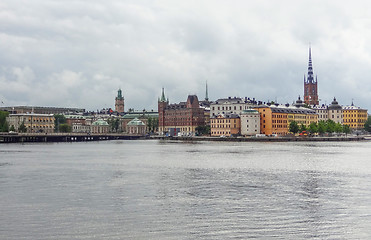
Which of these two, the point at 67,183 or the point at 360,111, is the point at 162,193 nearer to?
the point at 67,183

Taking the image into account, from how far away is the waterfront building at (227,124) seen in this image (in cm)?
14952

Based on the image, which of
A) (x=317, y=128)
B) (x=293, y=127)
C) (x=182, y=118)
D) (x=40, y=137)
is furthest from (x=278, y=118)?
(x=40, y=137)

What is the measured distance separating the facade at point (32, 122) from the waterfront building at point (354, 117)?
298ft

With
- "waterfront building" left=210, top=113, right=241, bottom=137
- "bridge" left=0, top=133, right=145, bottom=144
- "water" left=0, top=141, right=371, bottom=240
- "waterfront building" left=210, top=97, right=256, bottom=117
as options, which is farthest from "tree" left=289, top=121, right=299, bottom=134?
"water" left=0, top=141, right=371, bottom=240

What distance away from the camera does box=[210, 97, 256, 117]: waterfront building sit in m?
158

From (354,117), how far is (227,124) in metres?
49.0

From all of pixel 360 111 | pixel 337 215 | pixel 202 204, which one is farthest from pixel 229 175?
pixel 360 111

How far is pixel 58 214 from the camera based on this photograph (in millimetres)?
25234

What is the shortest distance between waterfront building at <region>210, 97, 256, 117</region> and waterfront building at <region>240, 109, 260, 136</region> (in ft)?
36.2

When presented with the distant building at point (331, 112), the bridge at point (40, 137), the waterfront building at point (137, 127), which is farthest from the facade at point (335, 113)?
the bridge at point (40, 137)

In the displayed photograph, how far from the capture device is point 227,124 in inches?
5910

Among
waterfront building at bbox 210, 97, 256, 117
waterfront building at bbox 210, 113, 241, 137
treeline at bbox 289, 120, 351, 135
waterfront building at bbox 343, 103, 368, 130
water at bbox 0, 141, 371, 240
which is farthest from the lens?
waterfront building at bbox 343, 103, 368, 130

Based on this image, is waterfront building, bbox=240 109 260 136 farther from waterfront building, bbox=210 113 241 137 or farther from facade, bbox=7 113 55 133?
facade, bbox=7 113 55 133

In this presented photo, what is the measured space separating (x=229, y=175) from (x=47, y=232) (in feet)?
74.1
